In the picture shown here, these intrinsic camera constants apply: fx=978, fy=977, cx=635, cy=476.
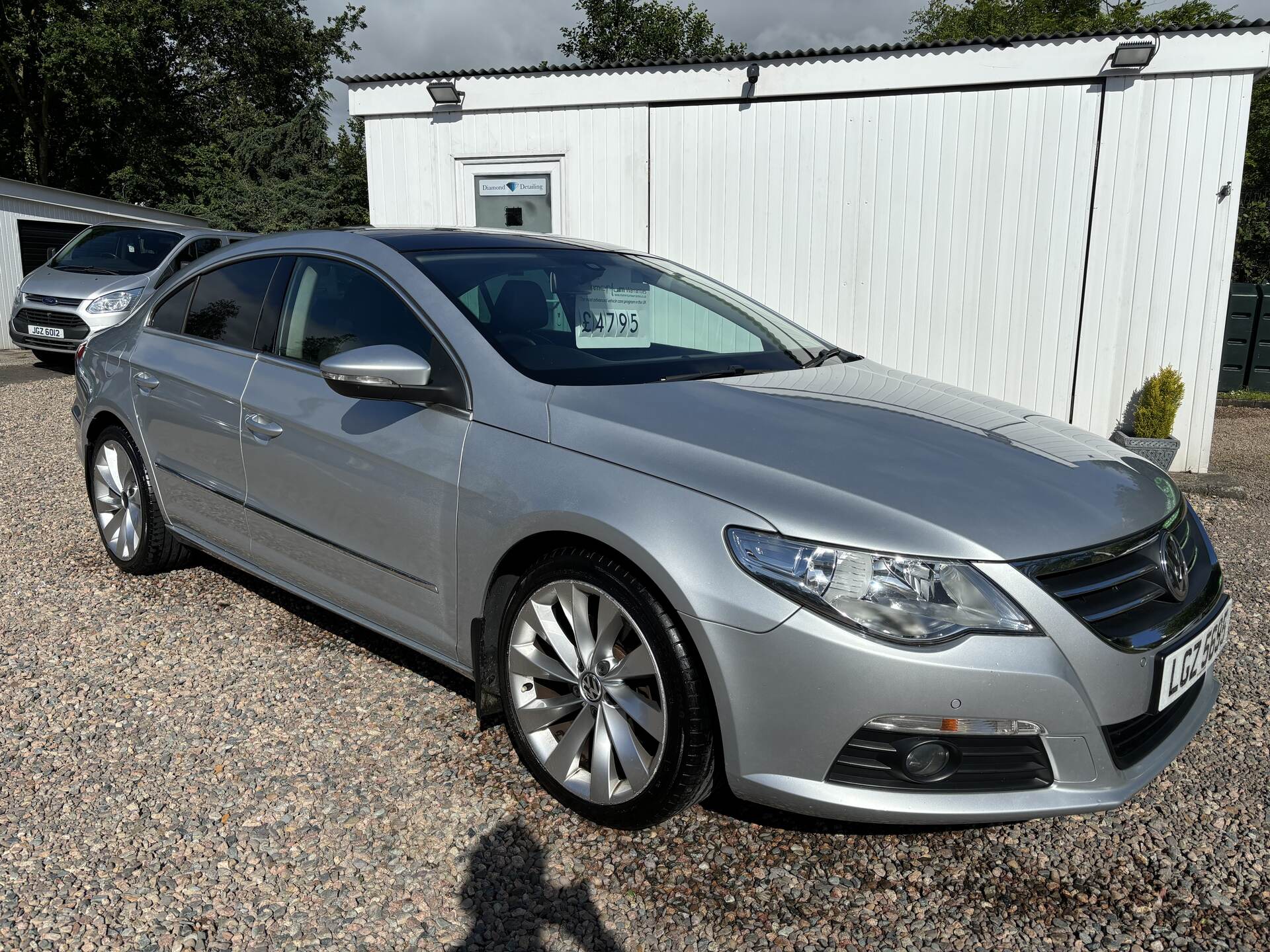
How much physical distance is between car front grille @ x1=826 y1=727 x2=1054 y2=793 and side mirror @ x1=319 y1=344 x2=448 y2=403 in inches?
58.0

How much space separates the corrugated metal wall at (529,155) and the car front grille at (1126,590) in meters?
6.79

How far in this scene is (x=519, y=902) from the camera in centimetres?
230

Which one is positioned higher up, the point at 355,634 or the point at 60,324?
the point at 60,324

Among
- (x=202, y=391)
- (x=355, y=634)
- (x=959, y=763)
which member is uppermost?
(x=202, y=391)

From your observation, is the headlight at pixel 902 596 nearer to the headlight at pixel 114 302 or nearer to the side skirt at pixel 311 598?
the side skirt at pixel 311 598

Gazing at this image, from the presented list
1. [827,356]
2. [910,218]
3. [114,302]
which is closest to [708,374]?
[827,356]

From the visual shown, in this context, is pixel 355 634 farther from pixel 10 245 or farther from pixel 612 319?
pixel 10 245

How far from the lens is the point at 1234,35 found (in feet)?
22.5

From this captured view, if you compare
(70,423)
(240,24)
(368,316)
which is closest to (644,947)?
(368,316)

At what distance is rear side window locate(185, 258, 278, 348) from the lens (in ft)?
11.9

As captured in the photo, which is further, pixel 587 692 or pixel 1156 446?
pixel 1156 446

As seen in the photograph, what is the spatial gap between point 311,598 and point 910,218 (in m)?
6.13

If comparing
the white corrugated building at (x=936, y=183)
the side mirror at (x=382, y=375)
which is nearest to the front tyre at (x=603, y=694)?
the side mirror at (x=382, y=375)

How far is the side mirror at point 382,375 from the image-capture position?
2.72 meters
